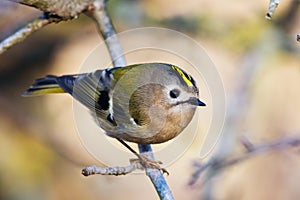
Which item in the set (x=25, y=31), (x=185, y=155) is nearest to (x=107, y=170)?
(x=25, y=31)

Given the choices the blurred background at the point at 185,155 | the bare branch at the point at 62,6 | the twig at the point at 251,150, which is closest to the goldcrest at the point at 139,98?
the bare branch at the point at 62,6

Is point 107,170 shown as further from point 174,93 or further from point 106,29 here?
point 106,29

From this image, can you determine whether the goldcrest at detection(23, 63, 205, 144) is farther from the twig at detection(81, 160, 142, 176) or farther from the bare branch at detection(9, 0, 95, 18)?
the bare branch at detection(9, 0, 95, 18)

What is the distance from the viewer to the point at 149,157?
272cm

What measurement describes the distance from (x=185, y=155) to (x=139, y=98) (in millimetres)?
1981

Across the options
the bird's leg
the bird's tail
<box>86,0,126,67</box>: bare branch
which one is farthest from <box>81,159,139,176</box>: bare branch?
the bird's tail

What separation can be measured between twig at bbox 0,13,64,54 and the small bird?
360 millimetres

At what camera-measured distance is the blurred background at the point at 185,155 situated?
3.94m

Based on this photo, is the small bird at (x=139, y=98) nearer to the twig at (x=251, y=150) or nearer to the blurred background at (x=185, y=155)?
the twig at (x=251, y=150)

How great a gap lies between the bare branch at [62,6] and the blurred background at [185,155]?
119 centimetres

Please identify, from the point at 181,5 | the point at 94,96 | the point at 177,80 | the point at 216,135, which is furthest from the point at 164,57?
the point at 177,80

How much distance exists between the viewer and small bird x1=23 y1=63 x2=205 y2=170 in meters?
2.51

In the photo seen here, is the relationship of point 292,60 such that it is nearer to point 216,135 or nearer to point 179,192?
point 216,135

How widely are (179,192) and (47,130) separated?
1.01m
